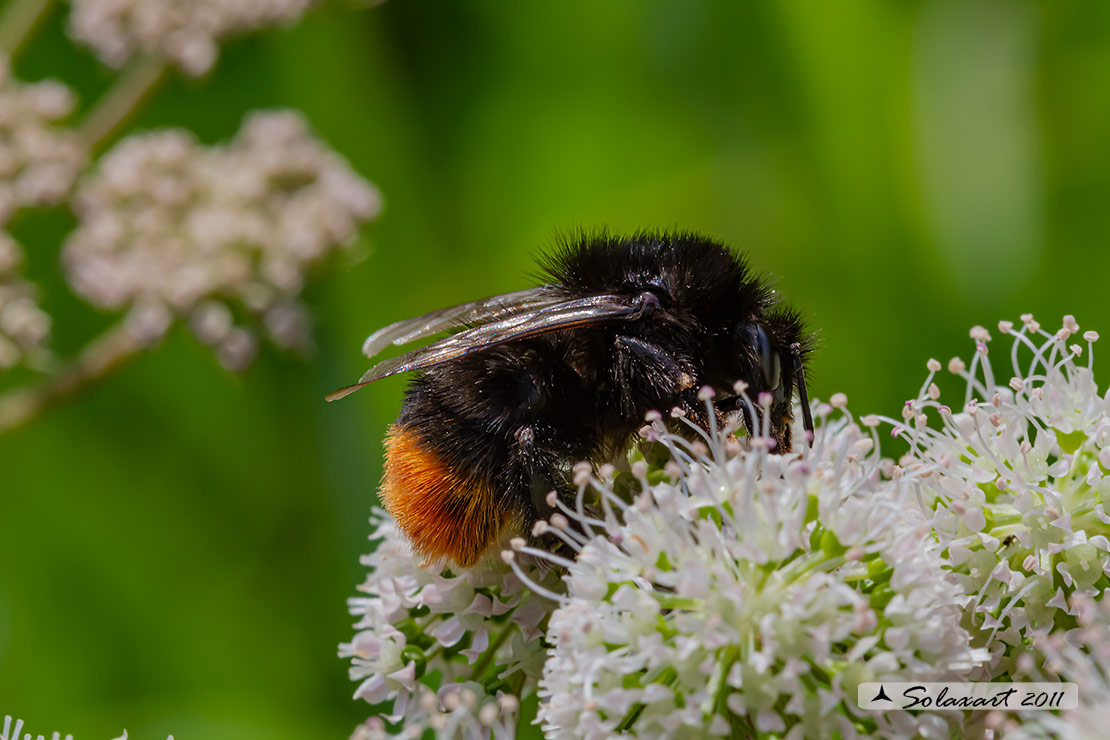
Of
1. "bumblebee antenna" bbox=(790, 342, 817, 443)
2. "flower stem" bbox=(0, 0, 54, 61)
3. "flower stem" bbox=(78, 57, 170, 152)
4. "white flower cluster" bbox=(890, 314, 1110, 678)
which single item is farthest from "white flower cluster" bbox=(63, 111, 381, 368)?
"white flower cluster" bbox=(890, 314, 1110, 678)

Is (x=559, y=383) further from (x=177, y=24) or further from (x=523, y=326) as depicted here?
(x=177, y=24)

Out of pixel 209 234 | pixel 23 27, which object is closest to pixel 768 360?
pixel 209 234

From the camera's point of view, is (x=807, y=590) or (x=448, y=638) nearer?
(x=807, y=590)

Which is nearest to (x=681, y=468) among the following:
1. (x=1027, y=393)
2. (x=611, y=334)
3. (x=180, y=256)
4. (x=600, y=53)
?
(x=611, y=334)

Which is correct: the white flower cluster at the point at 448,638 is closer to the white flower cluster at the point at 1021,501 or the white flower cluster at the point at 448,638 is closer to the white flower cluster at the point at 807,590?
the white flower cluster at the point at 807,590

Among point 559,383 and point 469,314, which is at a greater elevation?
point 469,314

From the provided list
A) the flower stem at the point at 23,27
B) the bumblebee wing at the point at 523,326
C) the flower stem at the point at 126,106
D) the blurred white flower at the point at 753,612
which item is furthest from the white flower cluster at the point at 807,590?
the flower stem at the point at 23,27

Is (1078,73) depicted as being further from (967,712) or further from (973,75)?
(967,712)
